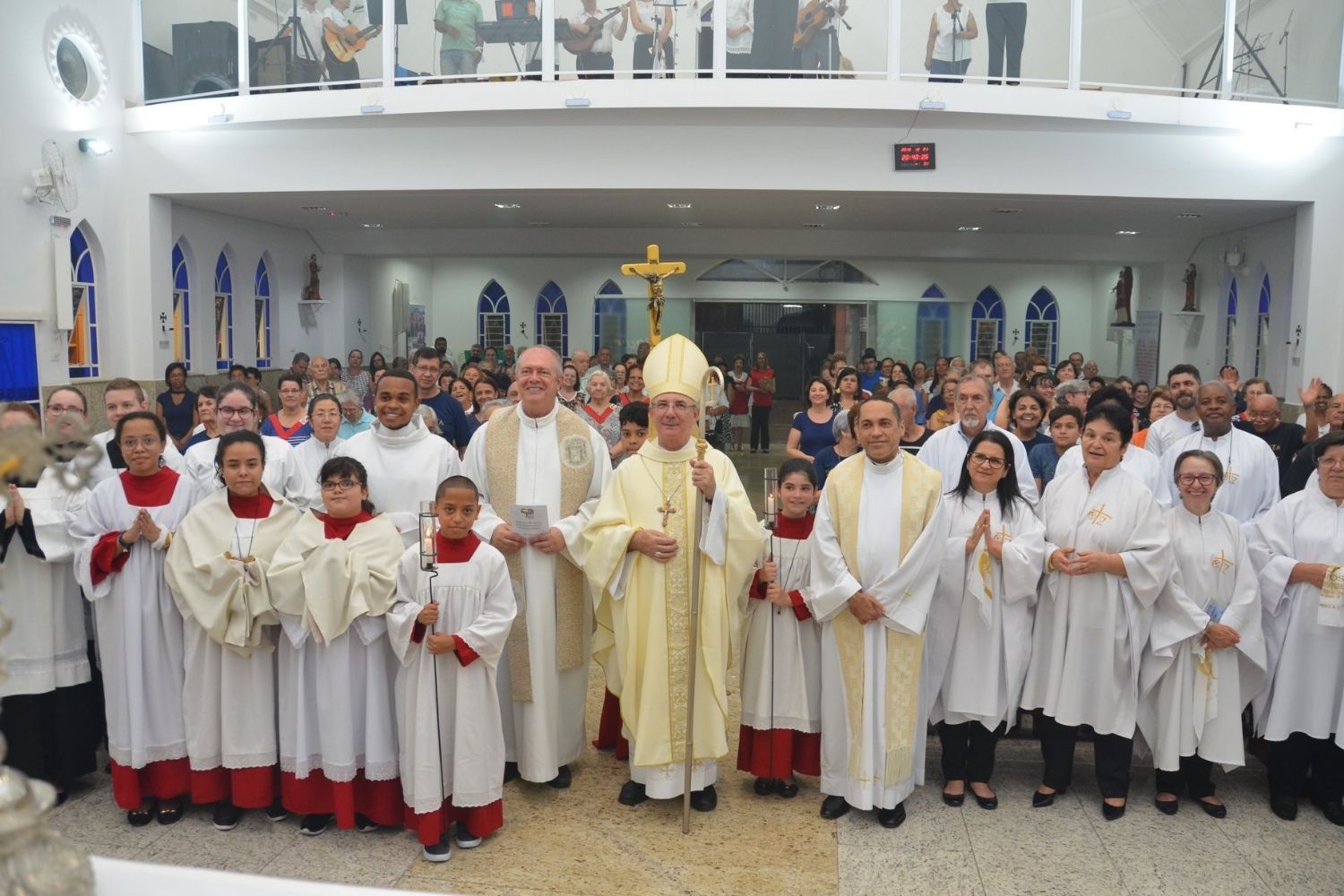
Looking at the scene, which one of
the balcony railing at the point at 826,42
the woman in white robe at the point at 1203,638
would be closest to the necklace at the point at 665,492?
the woman in white robe at the point at 1203,638

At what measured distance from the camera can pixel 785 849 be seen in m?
4.44

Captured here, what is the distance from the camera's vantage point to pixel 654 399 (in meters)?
4.87

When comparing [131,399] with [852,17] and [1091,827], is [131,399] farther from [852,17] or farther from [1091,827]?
[852,17]

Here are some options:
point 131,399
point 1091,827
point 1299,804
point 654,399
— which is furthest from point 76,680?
point 1299,804

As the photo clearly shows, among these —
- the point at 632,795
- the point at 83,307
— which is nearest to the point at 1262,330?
the point at 632,795

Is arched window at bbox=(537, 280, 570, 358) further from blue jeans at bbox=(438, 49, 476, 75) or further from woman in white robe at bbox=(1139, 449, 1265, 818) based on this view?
woman in white robe at bbox=(1139, 449, 1265, 818)

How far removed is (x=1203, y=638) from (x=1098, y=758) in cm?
73

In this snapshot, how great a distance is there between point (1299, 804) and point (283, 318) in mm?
16854

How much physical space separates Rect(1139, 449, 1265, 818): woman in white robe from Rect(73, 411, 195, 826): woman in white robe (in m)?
4.39

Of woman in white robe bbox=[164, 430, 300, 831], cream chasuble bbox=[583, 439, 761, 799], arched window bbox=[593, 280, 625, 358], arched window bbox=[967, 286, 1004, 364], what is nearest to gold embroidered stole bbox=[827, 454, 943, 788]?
cream chasuble bbox=[583, 439, 761, 799]

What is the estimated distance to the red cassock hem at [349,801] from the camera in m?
4.49

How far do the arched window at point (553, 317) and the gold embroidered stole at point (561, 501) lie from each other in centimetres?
1738

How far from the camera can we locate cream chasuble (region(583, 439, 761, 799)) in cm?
473

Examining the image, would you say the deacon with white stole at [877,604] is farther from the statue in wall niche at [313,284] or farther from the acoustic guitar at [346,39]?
the statue in wall niche at [313,284]
